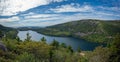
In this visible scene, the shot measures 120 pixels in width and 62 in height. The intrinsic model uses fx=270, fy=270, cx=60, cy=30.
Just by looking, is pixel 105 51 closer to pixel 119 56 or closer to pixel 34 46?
pixel 119 56

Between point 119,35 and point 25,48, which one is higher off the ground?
point 119,35

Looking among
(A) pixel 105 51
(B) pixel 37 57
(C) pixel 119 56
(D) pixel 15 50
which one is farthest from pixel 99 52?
(D) pixel 15 50

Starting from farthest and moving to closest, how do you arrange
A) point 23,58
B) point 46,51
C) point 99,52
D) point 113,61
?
point 46,51
point 99,52
point 113,61
point 23,58

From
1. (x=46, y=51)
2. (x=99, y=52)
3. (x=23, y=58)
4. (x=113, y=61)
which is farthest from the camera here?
(x=46, y=51)

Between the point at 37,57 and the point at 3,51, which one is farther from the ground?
the point at 3,51

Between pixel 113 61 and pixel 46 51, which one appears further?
pixel 46 51

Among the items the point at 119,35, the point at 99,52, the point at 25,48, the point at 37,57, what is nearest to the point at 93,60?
the point at 99,52

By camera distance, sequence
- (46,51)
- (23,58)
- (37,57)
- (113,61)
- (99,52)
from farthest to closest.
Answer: (46,51) < (37,57) < (99,52) < (113,61) < (23,58)

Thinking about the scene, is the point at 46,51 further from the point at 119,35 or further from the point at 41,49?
the point at 119,35

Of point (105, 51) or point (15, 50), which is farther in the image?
point (15, 50)
